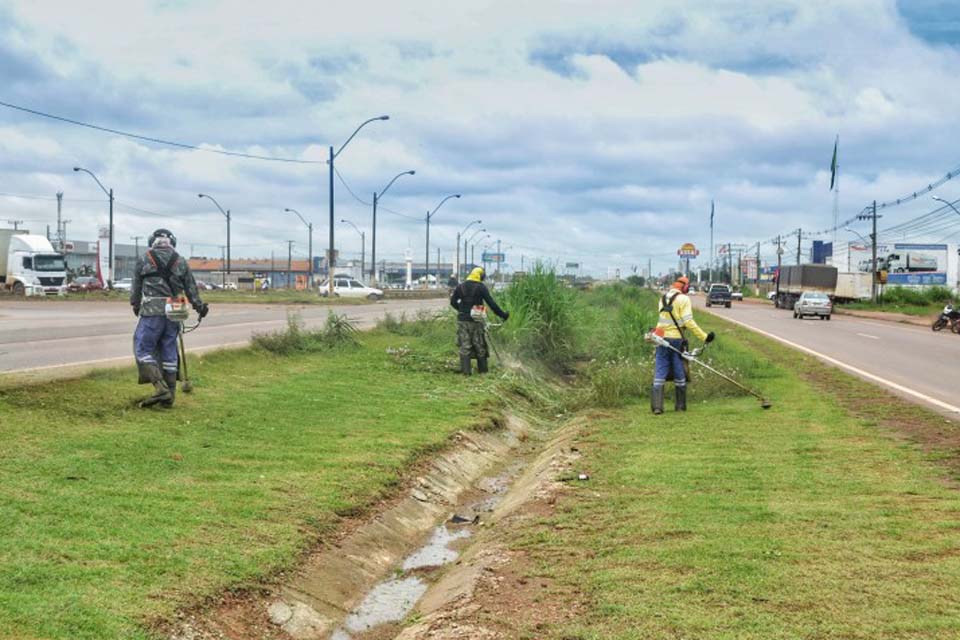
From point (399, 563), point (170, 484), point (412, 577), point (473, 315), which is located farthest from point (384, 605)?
point (473, 315)

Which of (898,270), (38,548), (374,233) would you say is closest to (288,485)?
(38,548)

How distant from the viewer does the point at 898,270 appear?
103 m

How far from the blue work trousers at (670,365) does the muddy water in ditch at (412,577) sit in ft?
11.0

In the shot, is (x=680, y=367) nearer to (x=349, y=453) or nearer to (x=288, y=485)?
(x=349, y=453)

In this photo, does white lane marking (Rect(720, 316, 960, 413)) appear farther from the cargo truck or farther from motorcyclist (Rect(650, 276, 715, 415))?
the cargo truck

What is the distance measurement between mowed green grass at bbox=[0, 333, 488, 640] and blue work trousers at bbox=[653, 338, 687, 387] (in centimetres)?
249

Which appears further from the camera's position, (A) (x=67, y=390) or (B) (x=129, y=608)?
(A) (x=67, y=390)

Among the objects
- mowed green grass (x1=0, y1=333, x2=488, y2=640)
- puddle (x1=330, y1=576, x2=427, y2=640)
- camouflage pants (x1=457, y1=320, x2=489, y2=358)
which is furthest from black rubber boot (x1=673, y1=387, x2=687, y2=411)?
puddle (x1=330, y1=576, x2=427, y2=640)

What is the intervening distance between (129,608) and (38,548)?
3.08ft

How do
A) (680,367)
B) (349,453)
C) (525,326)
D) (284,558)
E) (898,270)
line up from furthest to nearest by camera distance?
(898,270), (525,326), (680,367), (349,453), (284,558)

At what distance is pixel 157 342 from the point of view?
10094 millimetres

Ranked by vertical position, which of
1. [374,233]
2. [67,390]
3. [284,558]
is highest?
[374,233]

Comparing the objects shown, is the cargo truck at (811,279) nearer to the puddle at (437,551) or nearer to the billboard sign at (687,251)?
the billboard sign at (687,251)

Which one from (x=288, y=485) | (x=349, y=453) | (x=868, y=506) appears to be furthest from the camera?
(x=349, y=453)
